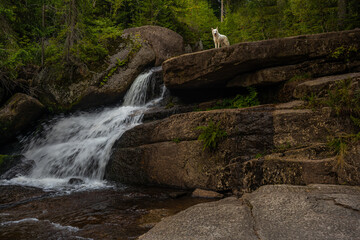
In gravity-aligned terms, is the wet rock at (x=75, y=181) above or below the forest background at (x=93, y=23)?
below

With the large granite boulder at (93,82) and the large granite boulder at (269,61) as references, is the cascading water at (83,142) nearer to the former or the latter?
the large granite boulder at (93,82)

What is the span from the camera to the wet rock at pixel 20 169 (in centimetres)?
907

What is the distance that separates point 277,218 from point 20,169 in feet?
31.9

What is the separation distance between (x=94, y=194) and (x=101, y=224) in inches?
93.6

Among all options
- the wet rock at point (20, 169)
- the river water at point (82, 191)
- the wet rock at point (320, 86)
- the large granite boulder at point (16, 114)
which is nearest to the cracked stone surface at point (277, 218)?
the river water at point (82, 191)

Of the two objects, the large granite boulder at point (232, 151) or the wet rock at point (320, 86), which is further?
the wet rock at point (320, 86)

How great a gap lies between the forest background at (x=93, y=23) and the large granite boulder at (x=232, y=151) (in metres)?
7.30

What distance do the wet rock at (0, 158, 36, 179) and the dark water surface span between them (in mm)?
→ 1758

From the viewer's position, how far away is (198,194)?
20.6 feet

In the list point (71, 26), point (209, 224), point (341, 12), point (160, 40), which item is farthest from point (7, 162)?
point (341, 12)

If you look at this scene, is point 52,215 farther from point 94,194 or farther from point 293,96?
point 293,96

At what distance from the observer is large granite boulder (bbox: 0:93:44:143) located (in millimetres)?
11570

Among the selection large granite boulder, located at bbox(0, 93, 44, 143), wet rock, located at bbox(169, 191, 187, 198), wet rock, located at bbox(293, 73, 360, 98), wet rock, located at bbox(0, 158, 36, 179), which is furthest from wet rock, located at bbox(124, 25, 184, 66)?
wet rock, located at bbox(169, 191, 187, 198)

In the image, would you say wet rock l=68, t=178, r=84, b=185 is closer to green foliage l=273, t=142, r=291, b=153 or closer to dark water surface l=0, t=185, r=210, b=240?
dark water surface l=0, t=185, r=210, b=240
